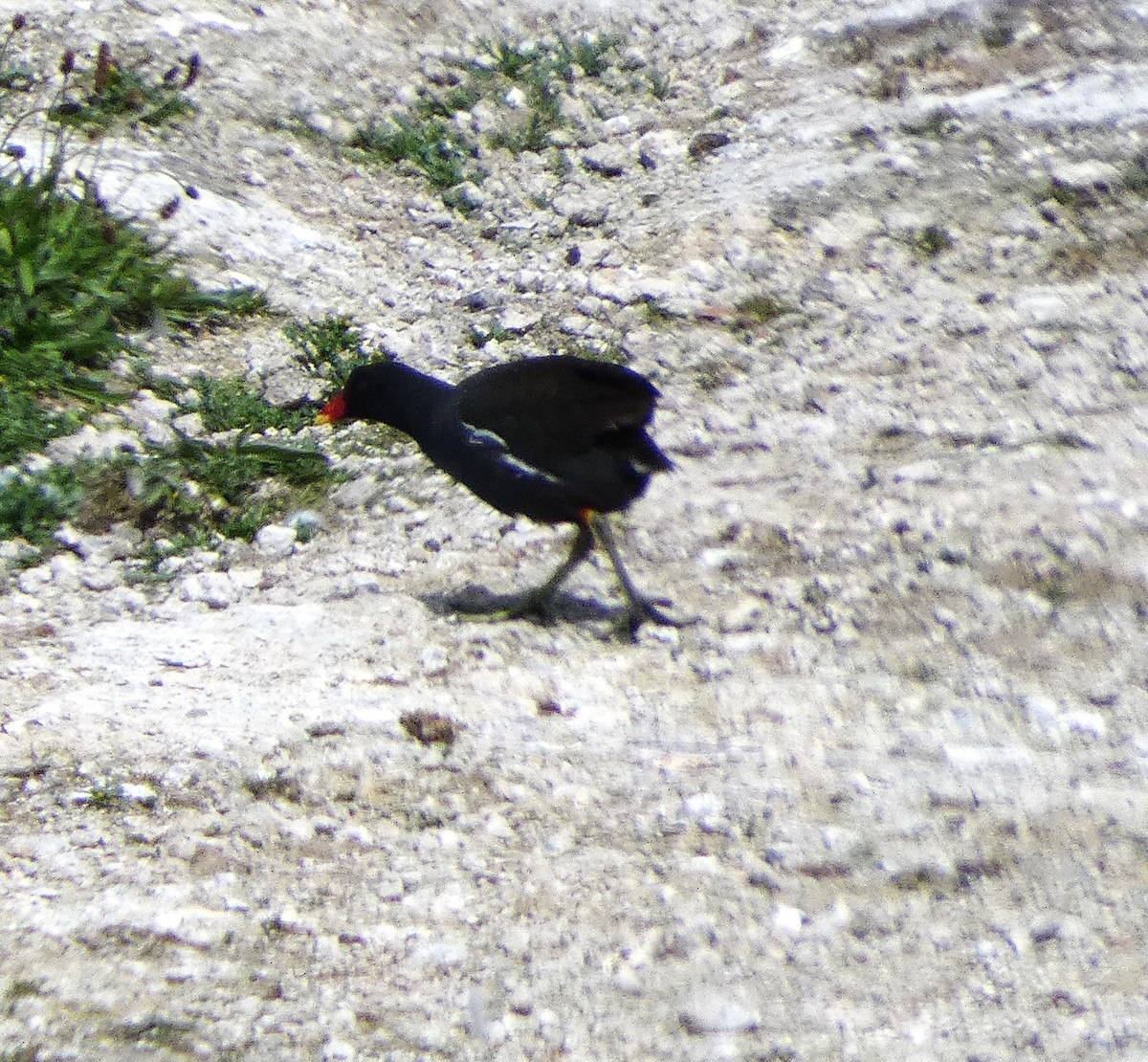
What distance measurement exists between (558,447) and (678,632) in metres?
0.87

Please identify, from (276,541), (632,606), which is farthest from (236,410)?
(632,606)

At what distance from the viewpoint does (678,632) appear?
5684mm

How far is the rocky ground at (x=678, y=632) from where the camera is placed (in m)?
4.02

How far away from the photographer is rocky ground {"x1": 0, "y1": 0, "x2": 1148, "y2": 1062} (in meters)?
4.02

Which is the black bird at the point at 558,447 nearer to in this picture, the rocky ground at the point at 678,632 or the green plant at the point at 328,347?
the rocky ground at the point at 678,632

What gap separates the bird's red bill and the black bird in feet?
2.29

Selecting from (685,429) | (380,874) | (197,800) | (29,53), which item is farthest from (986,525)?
(29,53)

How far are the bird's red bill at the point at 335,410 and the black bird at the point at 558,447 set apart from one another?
0.70 m

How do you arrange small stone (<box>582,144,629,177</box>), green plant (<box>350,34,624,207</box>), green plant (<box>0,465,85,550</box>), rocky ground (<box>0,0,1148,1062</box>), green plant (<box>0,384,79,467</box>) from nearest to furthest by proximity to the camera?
1. rocky ground (<box>0,0,1148,1062</box>)
2. green plant (<box>0,465,85,550</box>)
3. green plant (<box>0,384,79,467</box>)
4. small stone (<box>582,144,629,177</box>)
5. green plant (<box>350,34,624,207</box>)

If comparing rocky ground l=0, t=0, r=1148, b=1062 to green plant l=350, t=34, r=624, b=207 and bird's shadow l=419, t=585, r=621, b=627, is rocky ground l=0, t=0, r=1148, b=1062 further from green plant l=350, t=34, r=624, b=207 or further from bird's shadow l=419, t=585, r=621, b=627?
green plant l=350, t=34, r=624, b=207

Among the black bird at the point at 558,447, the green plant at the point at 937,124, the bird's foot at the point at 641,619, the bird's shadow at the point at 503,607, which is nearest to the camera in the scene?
the black bird at the point at 558,447

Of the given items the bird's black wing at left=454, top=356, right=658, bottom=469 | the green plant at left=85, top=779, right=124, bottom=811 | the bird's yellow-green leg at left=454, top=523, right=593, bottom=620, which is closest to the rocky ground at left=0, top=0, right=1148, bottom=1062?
the green plant at left=85, top=779, right=124, bottom=811

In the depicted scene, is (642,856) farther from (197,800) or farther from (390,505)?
(390,505)

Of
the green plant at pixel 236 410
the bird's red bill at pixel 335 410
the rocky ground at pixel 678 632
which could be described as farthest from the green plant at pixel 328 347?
the bird's red bill at pixel 335 410
